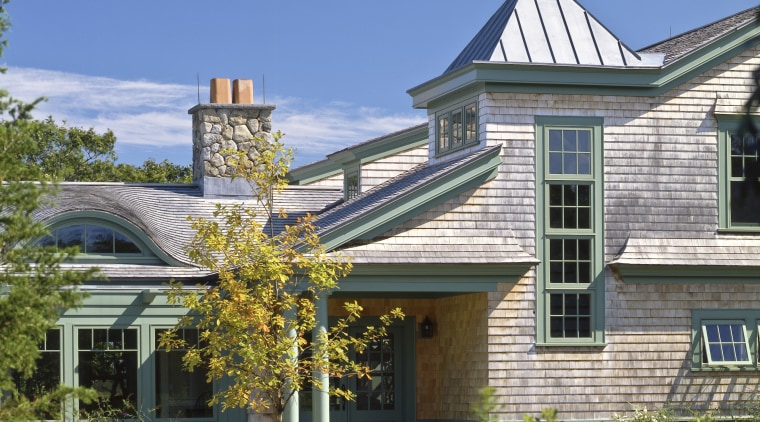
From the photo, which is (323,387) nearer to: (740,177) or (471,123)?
(471,123)

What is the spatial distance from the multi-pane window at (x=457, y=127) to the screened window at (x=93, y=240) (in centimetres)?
568

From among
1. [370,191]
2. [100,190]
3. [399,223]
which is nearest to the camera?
[399,223]

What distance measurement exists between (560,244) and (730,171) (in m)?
3.20

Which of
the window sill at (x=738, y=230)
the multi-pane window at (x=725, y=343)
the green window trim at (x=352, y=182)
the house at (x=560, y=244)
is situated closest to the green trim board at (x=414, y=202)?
the house at (x=560, y=244)

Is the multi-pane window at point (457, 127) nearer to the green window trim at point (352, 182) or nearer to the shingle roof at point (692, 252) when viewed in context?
the shingle roof at point (692, 252)

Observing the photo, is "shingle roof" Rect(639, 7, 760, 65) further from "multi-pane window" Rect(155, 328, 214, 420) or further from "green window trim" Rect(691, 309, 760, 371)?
"multi-pane window" Rect(155, 328, 214, 420)

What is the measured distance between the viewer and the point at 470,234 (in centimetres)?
2064

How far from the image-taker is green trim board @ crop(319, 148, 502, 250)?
19781mm

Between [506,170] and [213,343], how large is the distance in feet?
19.0

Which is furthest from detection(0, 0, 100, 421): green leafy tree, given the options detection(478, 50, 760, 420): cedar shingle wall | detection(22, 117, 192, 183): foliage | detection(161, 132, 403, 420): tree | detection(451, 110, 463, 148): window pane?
detection(22, 117, 192, 183): foliage

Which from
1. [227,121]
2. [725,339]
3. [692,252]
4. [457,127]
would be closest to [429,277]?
[457,127]

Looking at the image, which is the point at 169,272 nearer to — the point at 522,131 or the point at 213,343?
the point at 213,343

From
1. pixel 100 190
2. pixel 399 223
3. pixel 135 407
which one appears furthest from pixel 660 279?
pixel 100 190

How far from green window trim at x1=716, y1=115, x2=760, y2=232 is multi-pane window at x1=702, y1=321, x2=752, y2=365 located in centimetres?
159
